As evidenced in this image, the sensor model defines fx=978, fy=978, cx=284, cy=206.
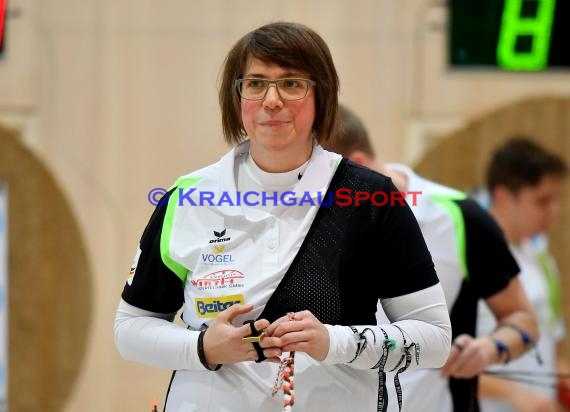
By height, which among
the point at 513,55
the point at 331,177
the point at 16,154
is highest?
the point at 513,55

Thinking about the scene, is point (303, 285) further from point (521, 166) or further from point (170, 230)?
point (521, 166)

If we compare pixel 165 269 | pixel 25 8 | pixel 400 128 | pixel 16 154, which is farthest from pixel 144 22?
pixel 165 269

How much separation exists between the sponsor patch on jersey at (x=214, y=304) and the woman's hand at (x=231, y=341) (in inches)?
1.4

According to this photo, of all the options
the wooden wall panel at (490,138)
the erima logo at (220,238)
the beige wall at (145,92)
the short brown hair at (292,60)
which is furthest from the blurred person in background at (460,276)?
the beige wall at (145,92)

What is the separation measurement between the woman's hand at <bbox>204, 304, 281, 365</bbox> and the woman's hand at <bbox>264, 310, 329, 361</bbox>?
0.04 ft

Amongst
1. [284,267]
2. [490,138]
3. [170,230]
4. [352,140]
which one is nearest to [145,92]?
[490,138]

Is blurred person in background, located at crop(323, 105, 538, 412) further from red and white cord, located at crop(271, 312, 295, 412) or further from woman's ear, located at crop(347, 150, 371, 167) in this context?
red and white cord, located at crop(271, 312, 295, 412)

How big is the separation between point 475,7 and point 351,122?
1.70 metres

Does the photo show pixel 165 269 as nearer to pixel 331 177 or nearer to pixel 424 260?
pixel 331 177

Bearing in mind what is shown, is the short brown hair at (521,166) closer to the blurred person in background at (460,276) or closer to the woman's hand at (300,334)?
the blurred person in background at (460,276)

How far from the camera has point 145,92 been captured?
395cm

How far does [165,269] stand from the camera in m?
1.55

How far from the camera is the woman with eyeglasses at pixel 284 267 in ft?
4.88

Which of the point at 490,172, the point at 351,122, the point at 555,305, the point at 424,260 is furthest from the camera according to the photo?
the point at 555,305
